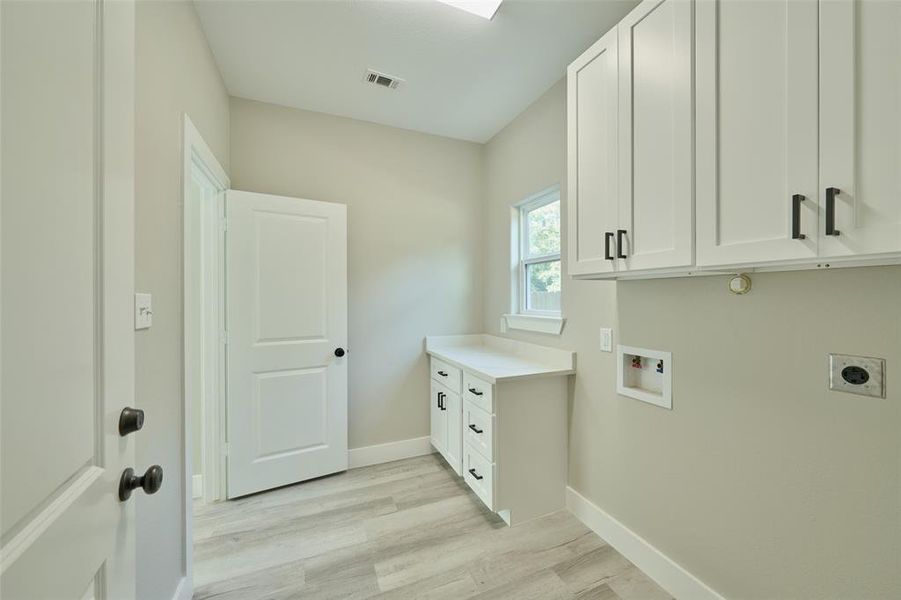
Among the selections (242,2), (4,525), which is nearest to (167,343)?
(4,525)

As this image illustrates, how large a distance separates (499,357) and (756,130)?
1885 millimetres

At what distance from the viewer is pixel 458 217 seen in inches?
124

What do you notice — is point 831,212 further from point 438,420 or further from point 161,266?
point 438,420

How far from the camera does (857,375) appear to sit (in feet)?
3.44

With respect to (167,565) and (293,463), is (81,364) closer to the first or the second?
(167,565)

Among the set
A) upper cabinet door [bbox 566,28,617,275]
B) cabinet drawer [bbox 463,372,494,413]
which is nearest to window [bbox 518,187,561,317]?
upper cabinet door [bbox 566,28,617,275]

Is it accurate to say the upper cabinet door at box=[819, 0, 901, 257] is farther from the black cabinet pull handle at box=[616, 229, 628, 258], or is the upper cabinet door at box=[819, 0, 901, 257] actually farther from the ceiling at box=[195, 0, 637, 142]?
the ceiling at box=[195, 0, 637, 142]

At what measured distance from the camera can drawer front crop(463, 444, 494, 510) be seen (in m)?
1.95

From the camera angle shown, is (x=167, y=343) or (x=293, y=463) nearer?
(x=167, y=343)

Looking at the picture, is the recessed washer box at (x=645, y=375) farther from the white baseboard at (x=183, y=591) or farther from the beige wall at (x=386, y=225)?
the white baseboard at (x=183, y=591)

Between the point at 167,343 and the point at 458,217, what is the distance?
234 centimetres

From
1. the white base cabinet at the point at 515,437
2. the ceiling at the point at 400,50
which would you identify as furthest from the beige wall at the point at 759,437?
the ceiling at the point at 400,50

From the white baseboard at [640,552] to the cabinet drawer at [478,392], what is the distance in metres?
0.79

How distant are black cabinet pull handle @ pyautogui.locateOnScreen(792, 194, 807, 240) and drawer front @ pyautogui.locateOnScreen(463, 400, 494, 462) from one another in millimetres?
1510
